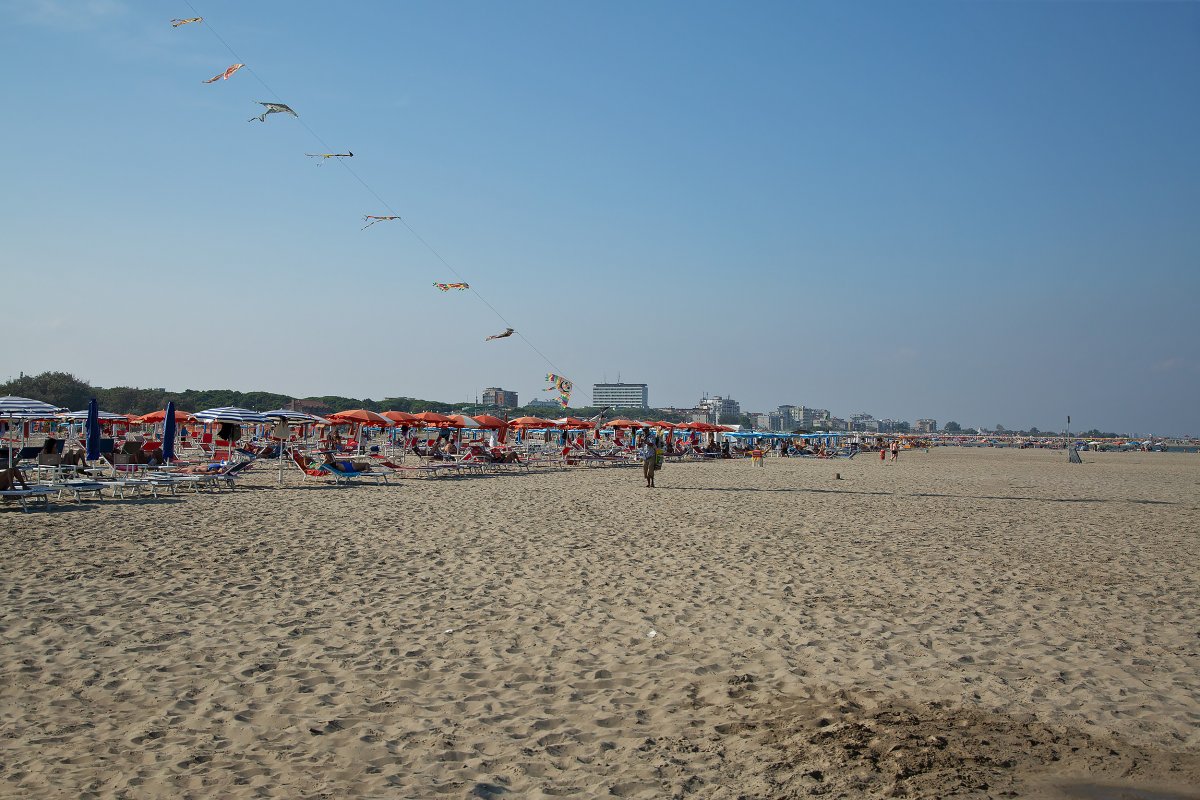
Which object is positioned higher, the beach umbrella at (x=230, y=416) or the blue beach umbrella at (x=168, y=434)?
the beach umbrella at (x=230, y=416)

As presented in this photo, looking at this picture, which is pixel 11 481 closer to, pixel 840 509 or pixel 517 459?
pixel 840 509

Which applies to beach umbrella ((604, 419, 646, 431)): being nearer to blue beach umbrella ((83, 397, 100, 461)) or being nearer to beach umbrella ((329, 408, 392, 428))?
beach umbrella ((329, 408, 392, 428))

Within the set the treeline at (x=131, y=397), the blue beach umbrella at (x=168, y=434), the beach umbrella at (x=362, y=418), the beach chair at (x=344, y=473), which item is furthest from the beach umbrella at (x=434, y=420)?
the treeline at (x=131, y=397)

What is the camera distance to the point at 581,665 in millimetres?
5148

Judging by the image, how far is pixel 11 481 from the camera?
39.8ft

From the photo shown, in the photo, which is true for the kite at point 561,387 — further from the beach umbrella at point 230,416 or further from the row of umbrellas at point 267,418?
the beach umbrella at point 230,416

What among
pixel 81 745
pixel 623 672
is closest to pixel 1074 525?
pixel 623 672

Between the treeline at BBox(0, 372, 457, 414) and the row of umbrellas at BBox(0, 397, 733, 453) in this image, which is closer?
the row of umbrellas at BBox(0, 397, 733, 453)

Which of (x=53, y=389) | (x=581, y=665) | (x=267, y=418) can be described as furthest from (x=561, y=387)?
(x=53, y=389)

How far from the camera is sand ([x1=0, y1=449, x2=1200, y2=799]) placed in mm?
3637

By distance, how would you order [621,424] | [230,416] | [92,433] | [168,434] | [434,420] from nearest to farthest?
[92,433]
[168,434]
[230,416]
[434,420]
[621,424]

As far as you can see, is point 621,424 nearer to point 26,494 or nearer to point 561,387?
point 561,387

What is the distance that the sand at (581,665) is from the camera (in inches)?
143

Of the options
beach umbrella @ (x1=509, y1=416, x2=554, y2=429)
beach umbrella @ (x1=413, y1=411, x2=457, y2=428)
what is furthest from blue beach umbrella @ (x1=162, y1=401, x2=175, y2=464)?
beach umbrella @ (x1=509, y1=416, x2=554, y2=429)
